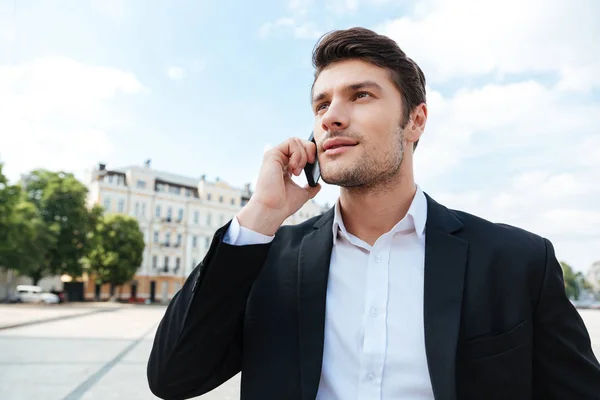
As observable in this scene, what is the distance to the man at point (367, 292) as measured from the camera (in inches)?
64.1

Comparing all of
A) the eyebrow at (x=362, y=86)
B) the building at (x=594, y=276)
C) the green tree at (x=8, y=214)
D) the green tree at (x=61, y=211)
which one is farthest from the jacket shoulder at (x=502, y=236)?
the building at (x=594, y=276)

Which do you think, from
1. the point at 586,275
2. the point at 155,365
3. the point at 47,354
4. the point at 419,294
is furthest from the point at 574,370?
the point at 586,275

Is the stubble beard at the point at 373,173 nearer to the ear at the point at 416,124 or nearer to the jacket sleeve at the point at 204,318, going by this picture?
the ear at the point at 416,124

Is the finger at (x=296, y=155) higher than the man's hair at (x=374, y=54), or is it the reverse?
the man's hair at (x=374, y=54)

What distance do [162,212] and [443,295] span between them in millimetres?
66618

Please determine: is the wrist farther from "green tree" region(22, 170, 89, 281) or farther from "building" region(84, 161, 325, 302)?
"building" region(84, 161, 325, 302)

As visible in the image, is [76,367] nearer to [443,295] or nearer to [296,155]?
[296,155]

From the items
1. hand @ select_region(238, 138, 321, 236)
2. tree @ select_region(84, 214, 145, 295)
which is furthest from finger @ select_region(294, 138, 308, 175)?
tree @ select_region(84, 214, 145, 295)

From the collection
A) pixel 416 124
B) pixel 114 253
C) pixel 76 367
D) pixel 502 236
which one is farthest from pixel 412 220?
pixel 114 253

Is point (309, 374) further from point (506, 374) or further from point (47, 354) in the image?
point (47, 354)

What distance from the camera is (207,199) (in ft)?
231

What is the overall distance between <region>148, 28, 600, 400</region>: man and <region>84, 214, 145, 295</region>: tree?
54019 millimetres

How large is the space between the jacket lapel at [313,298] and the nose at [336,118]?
12.9 inches

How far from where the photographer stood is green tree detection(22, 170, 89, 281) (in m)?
45.9
